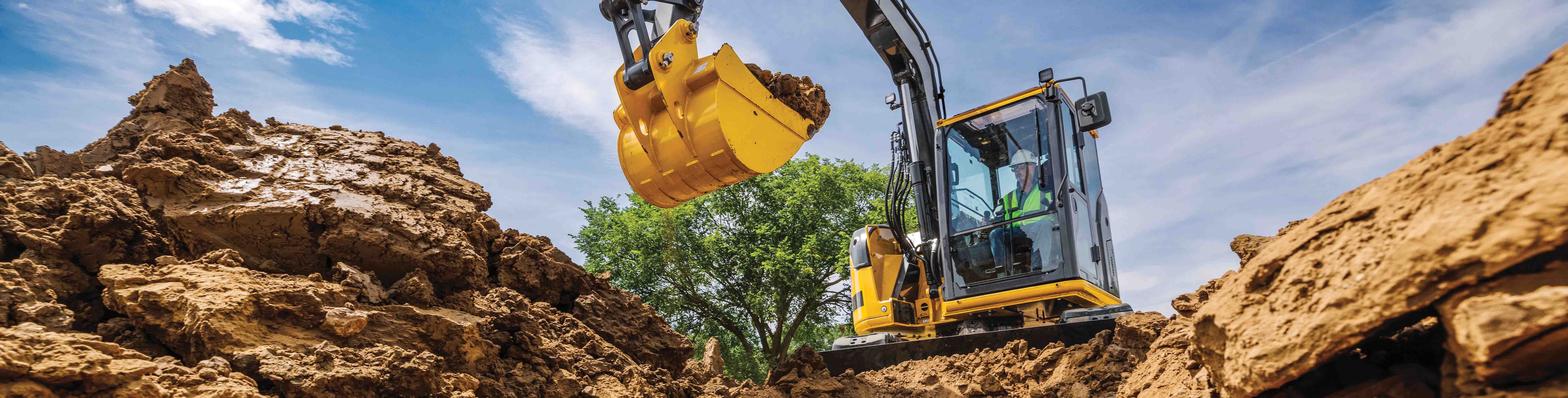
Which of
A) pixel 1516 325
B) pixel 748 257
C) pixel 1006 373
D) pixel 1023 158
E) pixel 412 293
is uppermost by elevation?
pixel 748 257

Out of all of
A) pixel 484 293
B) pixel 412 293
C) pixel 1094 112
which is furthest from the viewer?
pixel 1094 112

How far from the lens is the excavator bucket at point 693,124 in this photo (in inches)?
188

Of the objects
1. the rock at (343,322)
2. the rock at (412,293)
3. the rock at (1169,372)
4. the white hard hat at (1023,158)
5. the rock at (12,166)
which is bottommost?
the rock at (1169,372)

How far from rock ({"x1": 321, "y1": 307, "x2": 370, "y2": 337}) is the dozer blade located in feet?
11.1

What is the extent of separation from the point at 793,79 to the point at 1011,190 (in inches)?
95.8

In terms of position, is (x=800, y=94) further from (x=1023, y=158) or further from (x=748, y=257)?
(x=748, y=257)

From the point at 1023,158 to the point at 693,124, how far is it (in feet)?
10.8

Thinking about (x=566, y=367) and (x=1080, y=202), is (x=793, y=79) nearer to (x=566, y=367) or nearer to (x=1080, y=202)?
(x=566, y=367)

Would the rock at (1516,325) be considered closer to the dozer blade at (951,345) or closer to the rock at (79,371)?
the rock at (79,371)

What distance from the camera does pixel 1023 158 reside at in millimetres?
6852

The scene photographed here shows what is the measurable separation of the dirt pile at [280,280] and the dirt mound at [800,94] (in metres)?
1.64

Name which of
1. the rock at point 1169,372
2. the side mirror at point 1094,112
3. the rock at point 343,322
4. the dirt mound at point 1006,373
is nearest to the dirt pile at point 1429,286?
the rock at point 1169,372

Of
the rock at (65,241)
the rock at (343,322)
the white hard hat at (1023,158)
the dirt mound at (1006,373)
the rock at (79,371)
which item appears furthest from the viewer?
the white hard hat at (1023,158)

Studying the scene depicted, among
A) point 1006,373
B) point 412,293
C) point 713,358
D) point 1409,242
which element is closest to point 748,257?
point 713,358
